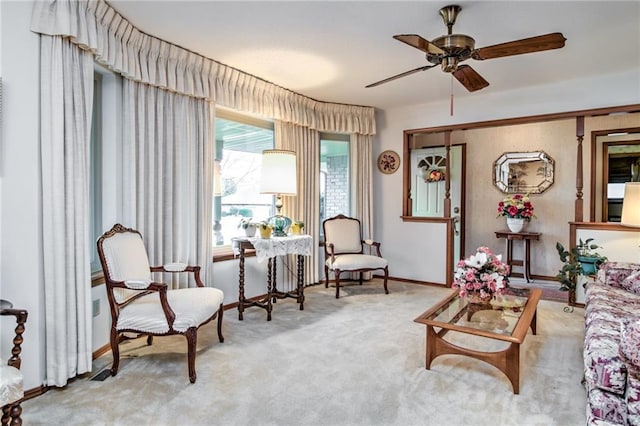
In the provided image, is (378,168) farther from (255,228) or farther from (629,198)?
(629,198)

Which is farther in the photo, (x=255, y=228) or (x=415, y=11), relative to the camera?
(x=255, y=228)

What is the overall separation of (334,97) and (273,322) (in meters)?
2.85

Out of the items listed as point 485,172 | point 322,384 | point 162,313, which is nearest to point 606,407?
point 322,384

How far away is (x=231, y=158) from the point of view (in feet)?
13.8

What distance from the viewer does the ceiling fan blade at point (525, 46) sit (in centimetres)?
218

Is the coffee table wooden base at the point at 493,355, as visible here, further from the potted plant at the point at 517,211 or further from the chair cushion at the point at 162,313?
the potted plant at the point at 517,211

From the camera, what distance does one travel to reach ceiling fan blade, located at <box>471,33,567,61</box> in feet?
7.15

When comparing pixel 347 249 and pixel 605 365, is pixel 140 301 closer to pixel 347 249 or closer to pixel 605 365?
pixel 605 365

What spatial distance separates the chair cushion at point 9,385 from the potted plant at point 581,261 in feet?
14.2

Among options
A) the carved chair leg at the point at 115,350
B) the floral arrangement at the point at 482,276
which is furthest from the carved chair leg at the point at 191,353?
the floral arrangement at the point at 482,276

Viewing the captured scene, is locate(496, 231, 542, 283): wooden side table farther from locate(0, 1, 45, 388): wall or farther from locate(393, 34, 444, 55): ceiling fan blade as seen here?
locate(0, 1, 45, 388): wall

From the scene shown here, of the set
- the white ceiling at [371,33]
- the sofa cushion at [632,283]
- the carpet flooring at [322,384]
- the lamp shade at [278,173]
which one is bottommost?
the carpet flooring at [322,384]

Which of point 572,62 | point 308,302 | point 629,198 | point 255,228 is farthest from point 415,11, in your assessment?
point 308,302

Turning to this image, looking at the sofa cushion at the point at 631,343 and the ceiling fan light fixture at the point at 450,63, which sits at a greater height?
the ceiling fan light fixture at the point at 450,63
